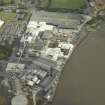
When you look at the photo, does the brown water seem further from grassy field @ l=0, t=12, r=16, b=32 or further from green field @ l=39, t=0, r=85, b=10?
grassy field @ l=0, t=12, r=16, b=32

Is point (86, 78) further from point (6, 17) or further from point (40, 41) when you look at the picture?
point (6, 17)

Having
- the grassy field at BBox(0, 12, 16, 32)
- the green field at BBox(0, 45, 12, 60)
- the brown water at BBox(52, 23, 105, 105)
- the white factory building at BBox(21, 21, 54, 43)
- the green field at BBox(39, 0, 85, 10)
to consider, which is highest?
the green field at BBox(39, 0, 85, 10)

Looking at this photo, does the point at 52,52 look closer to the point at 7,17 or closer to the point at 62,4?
the point at 7,17

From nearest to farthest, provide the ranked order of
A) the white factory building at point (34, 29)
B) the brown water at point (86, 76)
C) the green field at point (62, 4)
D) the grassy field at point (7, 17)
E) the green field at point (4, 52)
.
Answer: the brown water at point (86, 76)
the green field at point (4, 52)
the white factory building at point (34, 29)
the grassy field at point (7, 17)
the green field at point (62, 4)

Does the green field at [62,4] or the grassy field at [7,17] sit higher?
the green field at [62,4]

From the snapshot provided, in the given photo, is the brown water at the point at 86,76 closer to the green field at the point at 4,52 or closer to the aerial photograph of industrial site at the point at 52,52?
the aerial photograph of industrial site at the point at 52,52

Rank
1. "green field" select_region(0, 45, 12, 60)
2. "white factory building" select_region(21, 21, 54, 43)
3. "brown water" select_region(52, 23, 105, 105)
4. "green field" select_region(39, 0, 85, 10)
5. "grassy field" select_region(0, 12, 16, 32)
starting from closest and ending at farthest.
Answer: "brown water" select_region(52, 23, 105, 105)
"green field" select_region(0, 45, 12, 60)
"white factory building" select_region(21, 21, 54, 43)
"grassy field" select_region(0, 12, 16, 32)
"green field" select_region(39, 0, 85, 10)

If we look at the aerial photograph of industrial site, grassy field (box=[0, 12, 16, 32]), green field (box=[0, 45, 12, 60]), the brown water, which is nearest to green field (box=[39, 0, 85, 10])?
the aerial photograph of industrial site

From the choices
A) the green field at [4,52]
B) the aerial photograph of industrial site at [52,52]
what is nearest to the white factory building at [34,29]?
the aerial photograph of industrial site at [52,52]
